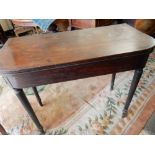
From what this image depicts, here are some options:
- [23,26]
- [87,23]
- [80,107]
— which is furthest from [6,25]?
[80,107]

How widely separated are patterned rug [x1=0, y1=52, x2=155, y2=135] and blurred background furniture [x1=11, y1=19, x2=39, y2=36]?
1.10 m

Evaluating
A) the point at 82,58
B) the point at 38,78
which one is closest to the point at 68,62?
the point at 82,58

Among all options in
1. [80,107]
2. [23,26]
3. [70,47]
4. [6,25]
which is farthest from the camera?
[6,25]

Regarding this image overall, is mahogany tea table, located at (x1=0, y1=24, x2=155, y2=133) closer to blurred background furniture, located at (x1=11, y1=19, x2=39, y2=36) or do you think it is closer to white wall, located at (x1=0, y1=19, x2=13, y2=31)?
blurred background furniture, located at (x1=11, y1=19, x2=39, y2=36)

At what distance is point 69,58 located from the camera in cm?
81

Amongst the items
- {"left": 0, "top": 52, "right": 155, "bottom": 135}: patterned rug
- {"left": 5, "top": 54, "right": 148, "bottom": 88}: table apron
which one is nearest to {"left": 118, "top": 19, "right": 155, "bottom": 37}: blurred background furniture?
{"left": 0, "top": 52, "right": 155, "bottom": 135}: patterned rug

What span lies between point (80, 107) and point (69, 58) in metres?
0.77

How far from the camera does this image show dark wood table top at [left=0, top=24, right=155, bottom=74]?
0.80 m

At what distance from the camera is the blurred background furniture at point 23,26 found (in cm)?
238

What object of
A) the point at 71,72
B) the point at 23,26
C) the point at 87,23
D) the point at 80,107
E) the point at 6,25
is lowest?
the point at 80,107

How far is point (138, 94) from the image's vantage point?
1564mm

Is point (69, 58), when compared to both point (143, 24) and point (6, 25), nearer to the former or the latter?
point (143, 24)

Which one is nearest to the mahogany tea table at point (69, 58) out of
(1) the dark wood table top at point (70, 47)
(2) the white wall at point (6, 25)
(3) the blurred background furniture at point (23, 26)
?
(1) the dark wood table top at point (70, 47)

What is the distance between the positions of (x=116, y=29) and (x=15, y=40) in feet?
2.42
